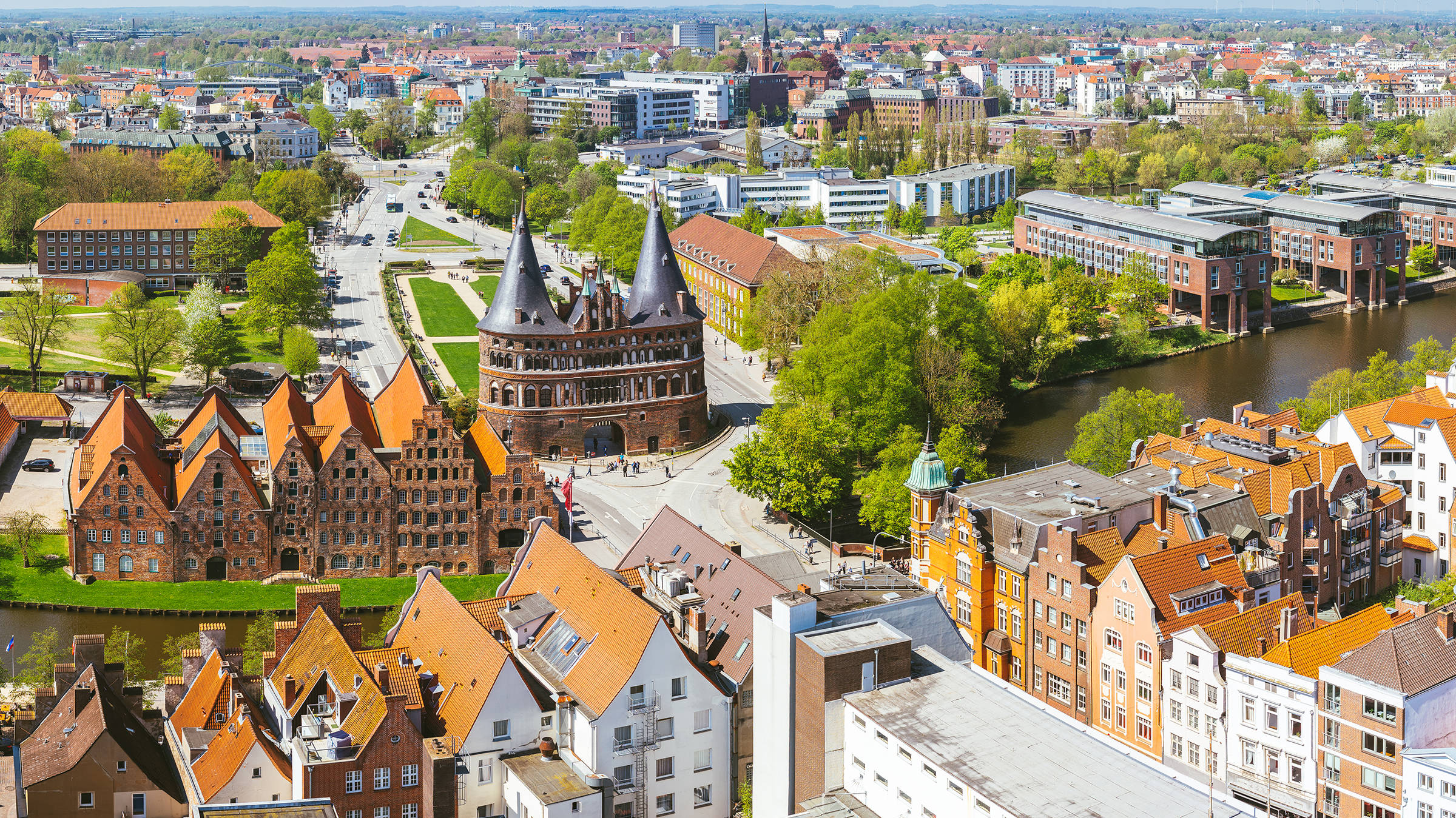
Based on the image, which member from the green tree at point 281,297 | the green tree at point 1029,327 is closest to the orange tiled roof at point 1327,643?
the green tree at point 1029,327

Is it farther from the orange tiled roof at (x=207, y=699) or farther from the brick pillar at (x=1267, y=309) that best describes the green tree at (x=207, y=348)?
the brick pillar at (x=1267, y=309)

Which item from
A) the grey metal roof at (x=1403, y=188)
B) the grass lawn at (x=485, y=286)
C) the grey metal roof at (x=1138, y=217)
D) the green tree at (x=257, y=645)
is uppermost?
the grey metal roof at (x=1403, y=188)

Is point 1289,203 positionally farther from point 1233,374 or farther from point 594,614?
point 594,614

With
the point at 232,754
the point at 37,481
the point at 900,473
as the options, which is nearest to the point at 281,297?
the point at 37,481

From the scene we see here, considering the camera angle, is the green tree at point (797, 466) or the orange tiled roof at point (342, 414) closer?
the orange tiled roof at point (342, 414)

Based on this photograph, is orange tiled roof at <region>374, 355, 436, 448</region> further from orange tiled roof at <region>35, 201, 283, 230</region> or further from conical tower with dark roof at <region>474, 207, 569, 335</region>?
orange tiled roof at <region>35, 201, 283, 230</region>

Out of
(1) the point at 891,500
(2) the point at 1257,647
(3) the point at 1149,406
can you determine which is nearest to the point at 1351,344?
(3) the point at 1149,406

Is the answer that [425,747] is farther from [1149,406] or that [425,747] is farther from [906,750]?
[1149,406]
